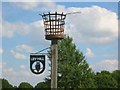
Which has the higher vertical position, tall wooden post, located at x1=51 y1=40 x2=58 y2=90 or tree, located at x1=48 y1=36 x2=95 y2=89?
tree, located at x1=48 y1=36 x2=95 y2=89

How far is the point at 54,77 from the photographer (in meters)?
17.7

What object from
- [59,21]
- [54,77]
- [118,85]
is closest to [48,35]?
[59,21]

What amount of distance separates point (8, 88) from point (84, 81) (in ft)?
29.4

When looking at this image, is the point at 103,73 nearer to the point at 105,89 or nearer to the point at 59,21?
the point at 105,89

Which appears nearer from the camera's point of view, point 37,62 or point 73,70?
point 37,62

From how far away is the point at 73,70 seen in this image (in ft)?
149

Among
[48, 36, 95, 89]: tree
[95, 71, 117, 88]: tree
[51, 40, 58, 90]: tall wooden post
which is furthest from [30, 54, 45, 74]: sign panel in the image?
[95, 71, 117, 88]: tree

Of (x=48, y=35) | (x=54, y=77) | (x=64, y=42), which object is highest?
(x=64, y=42)

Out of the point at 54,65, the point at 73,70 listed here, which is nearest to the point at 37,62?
the point at 54,65

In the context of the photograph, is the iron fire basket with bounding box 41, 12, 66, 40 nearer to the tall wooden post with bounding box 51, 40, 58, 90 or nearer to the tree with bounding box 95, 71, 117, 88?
the tall wooden post with bounding box 51, 40, 58, 90

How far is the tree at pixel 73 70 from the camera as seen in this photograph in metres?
45.8

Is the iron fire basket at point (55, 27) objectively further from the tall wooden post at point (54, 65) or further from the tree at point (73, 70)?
the tree at point (73, 70)

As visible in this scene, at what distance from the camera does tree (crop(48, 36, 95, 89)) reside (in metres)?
45.8

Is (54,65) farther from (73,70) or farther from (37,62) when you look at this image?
(73,70)
